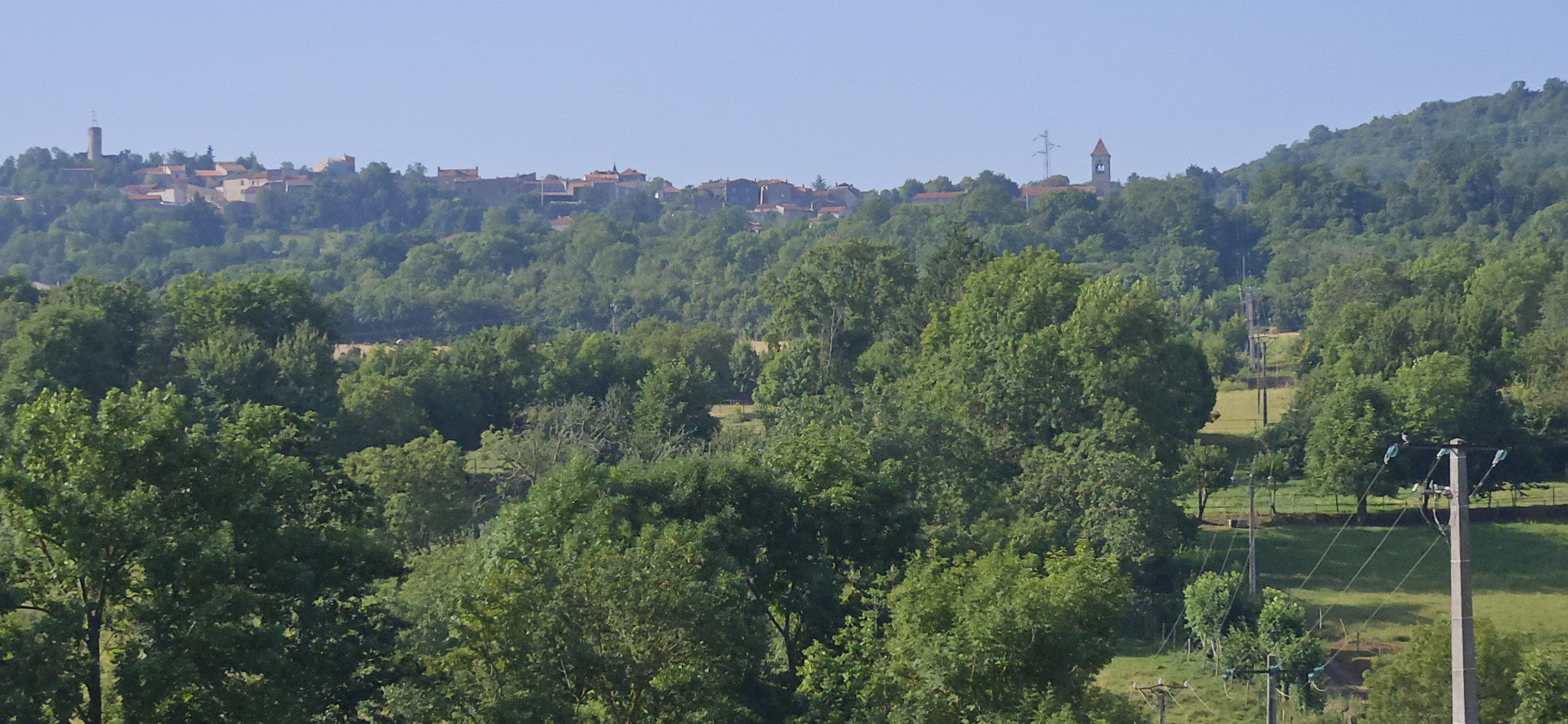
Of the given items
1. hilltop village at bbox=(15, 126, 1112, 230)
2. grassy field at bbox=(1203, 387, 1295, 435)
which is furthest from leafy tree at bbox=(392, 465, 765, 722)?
hilltop village at bbox=(15, 126, 1112, 230)

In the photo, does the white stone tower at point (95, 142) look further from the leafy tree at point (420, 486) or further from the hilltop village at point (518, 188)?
the leafy tree at point (420, 486)

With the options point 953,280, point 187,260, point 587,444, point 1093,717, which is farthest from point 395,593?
point 187,260

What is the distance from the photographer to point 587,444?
34.9 metres

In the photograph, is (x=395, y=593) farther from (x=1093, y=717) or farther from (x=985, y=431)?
(x=985, y=431)

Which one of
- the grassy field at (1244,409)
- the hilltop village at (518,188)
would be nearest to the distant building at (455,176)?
the hilltop village at (518,188)

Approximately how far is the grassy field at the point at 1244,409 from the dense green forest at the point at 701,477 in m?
1.69

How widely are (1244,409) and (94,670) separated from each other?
44611mm

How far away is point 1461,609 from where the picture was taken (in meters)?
10.7

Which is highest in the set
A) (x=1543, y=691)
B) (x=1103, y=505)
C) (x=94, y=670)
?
(x=94, y=670)

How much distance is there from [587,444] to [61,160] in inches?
5779

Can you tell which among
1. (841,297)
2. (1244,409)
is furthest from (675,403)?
(1244,409)

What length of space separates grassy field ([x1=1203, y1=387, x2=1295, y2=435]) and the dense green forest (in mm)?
1688

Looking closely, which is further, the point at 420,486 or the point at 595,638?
the point at 420,486

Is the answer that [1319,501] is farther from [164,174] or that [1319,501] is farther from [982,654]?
[164,174]
